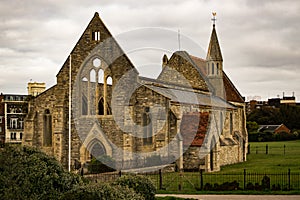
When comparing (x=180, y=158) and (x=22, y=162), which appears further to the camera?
(x=180, y=158)

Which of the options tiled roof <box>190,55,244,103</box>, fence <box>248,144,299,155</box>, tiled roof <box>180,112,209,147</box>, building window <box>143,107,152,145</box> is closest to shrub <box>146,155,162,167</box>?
building window <box>143,107,152,145</box>

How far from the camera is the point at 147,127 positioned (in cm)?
→ 4034

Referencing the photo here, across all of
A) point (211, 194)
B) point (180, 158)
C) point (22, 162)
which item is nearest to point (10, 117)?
point (180, 158)

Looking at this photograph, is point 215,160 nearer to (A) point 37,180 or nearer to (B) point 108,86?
(B) point 108,86

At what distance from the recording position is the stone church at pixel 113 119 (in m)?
39.5

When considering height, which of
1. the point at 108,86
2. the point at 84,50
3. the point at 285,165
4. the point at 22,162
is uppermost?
the point at 84,50

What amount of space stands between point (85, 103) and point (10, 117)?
52.4 metres

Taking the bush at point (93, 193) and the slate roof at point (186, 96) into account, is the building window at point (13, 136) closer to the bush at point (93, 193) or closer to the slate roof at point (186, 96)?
the slate roof at point (186, 96)

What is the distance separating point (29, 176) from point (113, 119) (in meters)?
24.8

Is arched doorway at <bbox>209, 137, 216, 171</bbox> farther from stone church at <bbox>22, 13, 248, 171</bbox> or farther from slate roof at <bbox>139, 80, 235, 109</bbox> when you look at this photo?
slate roof at <bbox>139, 80, 235, 109</bbox>

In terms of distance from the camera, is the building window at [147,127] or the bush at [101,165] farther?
the building window at [147,127]

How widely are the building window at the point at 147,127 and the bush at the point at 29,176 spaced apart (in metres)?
23.1

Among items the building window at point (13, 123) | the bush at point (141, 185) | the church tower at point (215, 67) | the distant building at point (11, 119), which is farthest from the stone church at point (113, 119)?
the building window at point (13, 123)

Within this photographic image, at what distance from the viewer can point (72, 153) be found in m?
41.7
